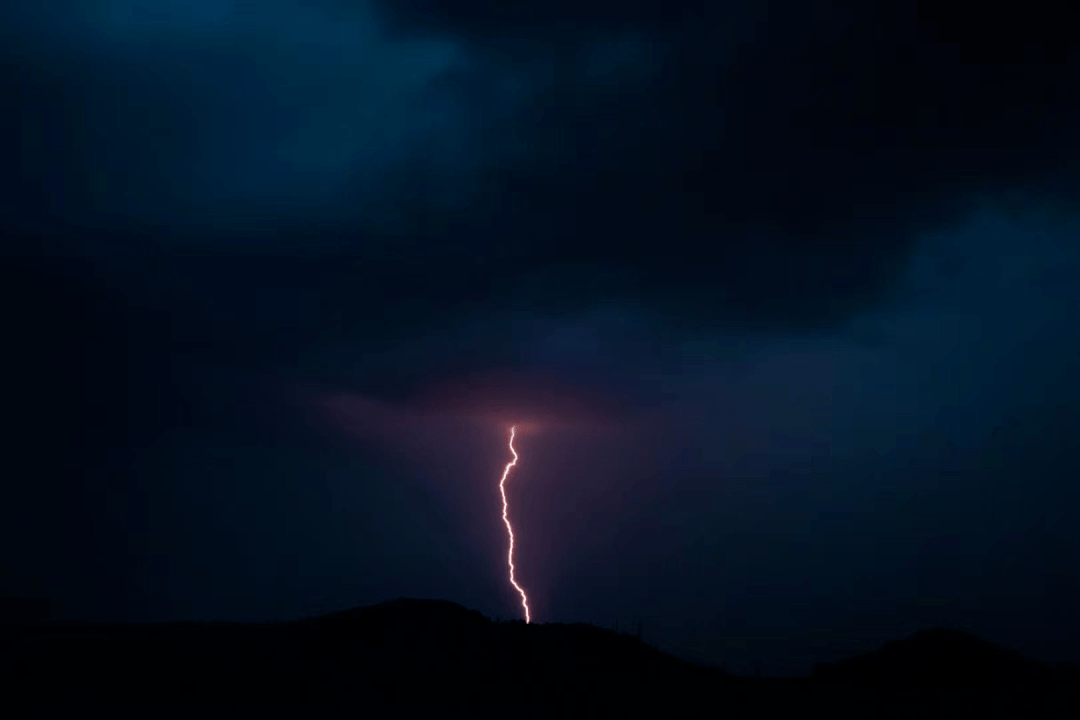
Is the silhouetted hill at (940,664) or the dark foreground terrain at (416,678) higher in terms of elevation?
the silhouetted hill at (940,664)

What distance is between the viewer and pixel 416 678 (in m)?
27.8

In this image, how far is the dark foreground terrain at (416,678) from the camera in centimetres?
2522

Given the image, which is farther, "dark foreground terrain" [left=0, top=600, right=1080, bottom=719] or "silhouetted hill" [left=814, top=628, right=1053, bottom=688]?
"silhouetted hill" [left=814, top=628, right=1053, bottom=688]

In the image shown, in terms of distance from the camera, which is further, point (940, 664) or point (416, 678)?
point (940, 664)

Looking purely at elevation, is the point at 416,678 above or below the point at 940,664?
below

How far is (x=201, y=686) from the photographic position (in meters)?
25.7

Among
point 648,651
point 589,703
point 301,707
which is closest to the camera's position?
point 301,707

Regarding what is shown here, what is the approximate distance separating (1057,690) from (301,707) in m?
23.2

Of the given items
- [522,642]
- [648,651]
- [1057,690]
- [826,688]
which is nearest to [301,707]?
[522,642]

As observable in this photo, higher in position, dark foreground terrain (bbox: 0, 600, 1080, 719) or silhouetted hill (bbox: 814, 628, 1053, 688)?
silhouetted hill (bbox: 814, 628, 1053, 688)

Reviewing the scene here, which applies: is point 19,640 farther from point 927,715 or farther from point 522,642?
point 927,715

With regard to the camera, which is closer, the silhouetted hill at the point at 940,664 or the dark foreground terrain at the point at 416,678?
the dark foreground terrain at the point at 416,678

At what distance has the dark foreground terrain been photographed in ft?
82.7

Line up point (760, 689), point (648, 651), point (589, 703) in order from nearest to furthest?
point (589, 703), point (760, 689), point (648, 651)
